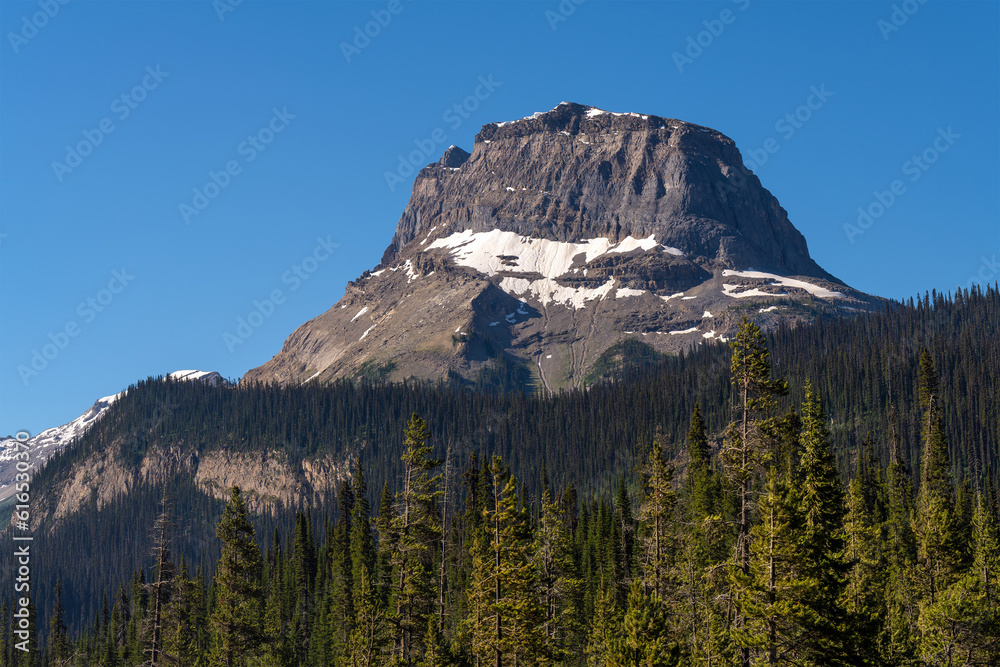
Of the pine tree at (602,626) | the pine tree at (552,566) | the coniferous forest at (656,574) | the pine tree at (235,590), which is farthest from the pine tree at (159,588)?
the pine tree at (602,626)

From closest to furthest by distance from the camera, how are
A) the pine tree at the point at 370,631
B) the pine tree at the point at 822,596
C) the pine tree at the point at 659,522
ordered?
the pine tree at the point at 822,596
the pine tree at the point at 370,631
the pine tree at the point at 659,522

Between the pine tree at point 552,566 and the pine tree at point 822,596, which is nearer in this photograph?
the pine tree at point 822,596

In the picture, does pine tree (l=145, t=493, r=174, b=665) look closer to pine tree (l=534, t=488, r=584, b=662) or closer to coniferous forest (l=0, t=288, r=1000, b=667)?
coniferous forest (l=0, t=288, r=1000, b=667)

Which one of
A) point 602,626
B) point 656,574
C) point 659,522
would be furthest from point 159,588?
point 659,522

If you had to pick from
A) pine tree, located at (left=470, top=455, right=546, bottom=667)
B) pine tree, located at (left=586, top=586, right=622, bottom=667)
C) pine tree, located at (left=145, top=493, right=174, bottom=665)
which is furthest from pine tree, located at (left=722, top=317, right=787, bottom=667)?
pine tree, located at (left=145, top=493, right=174, bottom=665)

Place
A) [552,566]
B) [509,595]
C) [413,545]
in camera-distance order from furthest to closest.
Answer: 1. [552,566]
2. [413,545]
3. [509,595]

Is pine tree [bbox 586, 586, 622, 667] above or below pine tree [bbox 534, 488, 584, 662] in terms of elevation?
below

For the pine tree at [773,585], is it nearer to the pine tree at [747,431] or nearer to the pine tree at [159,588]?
the pine tree at [747,431]

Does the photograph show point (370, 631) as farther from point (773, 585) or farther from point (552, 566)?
point (773, 585)

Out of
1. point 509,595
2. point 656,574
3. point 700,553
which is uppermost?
A: point 700,553

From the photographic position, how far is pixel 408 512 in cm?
5412

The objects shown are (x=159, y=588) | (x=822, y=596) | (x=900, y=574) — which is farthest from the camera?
(x=900, y=574)

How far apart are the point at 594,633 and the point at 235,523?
82.5 feet

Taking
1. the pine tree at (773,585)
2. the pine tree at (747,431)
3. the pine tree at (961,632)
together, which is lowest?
the pine tree at (961,632)
